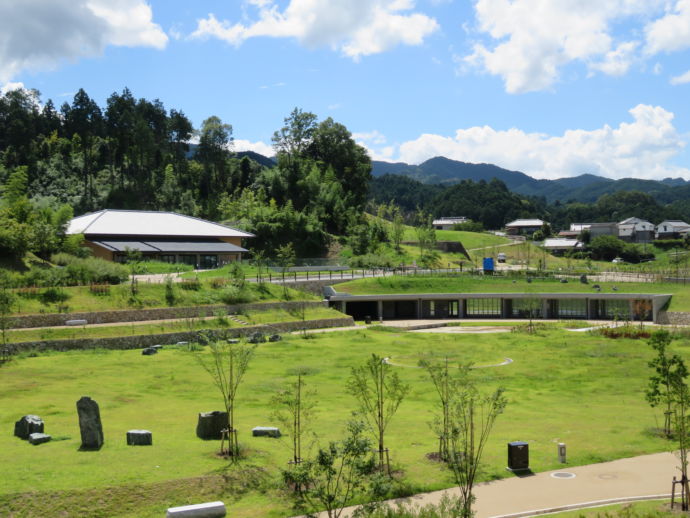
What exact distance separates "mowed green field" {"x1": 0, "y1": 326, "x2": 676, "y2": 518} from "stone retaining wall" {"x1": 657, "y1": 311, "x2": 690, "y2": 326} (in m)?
15.1

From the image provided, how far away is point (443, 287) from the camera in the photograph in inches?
2680

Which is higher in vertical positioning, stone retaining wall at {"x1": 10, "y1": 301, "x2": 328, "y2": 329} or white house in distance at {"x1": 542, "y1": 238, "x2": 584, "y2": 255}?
white house in distance at {"x1": 542, "y1": 238, "x2": 584, "y2": 255}

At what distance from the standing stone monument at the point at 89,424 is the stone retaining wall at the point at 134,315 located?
24.5 metres

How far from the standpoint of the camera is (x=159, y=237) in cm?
7088

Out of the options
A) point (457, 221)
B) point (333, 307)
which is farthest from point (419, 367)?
point (457, 221)

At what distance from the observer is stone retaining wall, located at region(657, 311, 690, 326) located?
5643cm

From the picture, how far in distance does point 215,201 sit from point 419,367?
Result: 75.9 metres

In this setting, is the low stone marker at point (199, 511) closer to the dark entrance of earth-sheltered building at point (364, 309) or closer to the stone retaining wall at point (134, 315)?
the stone retaining wall at point (134, 315)

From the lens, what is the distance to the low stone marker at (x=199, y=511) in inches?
550

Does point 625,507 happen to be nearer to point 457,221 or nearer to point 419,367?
point 419,367

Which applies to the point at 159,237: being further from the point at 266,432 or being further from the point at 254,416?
the point at 266,432

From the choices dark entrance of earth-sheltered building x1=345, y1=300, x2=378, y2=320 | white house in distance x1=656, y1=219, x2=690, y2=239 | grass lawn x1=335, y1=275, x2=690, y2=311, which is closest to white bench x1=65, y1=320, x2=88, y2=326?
grass lawn x1=335, y1=275, x2=690, y2=311

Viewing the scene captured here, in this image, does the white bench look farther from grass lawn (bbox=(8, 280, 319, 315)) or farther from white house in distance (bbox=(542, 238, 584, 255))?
white house in distance (bbox=(542, 238, 584, 255))

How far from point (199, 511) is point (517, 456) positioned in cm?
899
